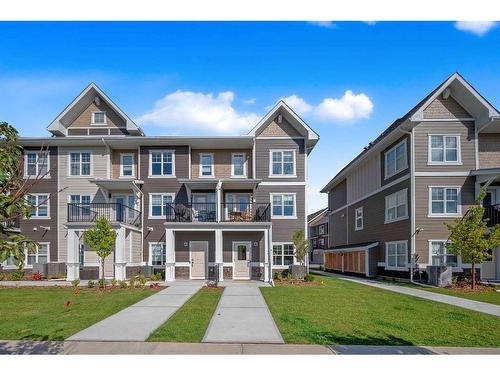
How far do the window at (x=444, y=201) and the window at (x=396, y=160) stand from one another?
7.50 ft

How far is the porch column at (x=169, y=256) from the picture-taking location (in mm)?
22234

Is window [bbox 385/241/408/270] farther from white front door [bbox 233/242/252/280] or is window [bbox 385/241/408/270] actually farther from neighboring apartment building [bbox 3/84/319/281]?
white front door [bbox 233/242/252/280]

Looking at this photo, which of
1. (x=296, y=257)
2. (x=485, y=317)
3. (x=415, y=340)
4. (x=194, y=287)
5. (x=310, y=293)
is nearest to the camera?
(x=415, y=340)

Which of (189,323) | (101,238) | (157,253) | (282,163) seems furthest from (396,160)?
(189,323)

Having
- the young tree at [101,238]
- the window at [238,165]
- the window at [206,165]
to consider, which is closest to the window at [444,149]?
the window at [238,165]

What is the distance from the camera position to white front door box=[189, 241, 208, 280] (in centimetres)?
2402

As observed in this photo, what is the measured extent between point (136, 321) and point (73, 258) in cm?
1432

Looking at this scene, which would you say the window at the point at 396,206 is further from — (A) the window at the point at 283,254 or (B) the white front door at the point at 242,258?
(B) the white front door at the point at 242,258

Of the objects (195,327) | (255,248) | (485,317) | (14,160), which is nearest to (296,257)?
(255,248)

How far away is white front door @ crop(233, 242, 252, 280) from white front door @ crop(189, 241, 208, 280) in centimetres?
181

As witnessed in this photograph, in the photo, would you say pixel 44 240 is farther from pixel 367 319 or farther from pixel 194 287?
pixel 367 319

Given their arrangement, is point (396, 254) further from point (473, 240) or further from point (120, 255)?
point (120, 255)

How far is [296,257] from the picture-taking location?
76.8 ft

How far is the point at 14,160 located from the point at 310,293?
47.6 ft
